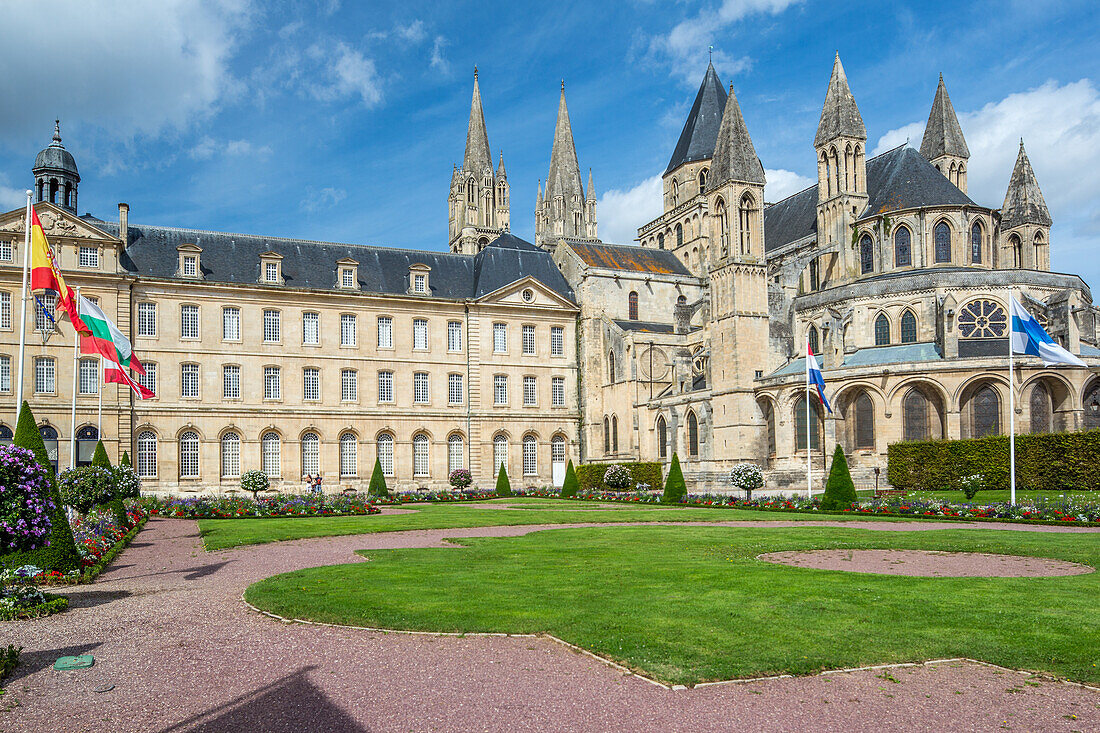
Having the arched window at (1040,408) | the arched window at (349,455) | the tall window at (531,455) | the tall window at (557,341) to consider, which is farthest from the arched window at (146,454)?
the arched window at (1040,408)

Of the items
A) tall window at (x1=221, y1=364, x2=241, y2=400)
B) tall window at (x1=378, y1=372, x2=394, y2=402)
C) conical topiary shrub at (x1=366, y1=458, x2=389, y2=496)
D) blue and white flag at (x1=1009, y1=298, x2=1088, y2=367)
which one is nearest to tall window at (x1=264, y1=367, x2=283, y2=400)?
tall window at (x1=221, y1=364, x2=241, y2=400)

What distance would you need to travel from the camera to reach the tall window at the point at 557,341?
164ft

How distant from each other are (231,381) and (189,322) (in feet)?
11.7

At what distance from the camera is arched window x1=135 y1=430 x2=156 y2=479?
4131 cm

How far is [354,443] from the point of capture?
149 feet

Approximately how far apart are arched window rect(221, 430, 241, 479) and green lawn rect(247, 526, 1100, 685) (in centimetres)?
3024

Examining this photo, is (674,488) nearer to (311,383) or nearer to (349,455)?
(349,455)

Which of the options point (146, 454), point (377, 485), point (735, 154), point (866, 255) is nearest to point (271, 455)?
point (146, 454)

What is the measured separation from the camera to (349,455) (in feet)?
149

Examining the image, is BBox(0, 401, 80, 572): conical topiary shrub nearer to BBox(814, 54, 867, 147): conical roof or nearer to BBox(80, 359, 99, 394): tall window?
BBox(80, 359, 99, 394): tall window

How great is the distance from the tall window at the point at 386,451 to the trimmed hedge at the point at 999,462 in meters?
24.8

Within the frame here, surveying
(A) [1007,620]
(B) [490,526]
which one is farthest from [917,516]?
(A) [1007,620]

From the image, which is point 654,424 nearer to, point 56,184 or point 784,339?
point 784,339

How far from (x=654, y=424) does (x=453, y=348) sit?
38.9 feet
